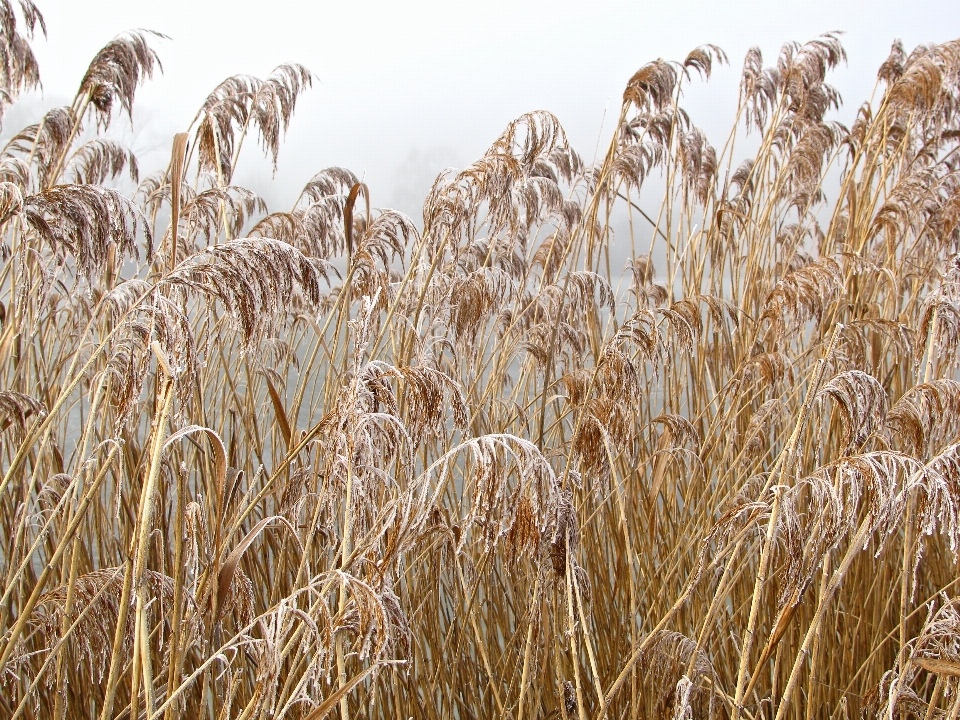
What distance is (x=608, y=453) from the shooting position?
1393 millimetres

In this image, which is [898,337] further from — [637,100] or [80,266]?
[80,266]

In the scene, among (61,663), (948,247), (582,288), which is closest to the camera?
(61,663)

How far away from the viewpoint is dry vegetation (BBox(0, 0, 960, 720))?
1003 millimetres

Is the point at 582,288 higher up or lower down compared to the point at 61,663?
higher up

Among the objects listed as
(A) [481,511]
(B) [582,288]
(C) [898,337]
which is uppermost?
(B) [582,288]

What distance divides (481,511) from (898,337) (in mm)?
1447

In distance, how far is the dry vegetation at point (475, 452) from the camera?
3.29ft

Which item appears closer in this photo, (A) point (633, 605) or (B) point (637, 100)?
(A) point (633, 605)

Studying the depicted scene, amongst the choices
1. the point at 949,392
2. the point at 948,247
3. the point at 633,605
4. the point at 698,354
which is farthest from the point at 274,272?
the point at 948,247

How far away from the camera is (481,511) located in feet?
3.02

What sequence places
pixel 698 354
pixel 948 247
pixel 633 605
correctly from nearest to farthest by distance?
pixel 633 605
pixel 948 247
pixel 698 354

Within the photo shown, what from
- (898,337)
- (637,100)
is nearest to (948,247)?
(898,337)

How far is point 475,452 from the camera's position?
2.89 ft

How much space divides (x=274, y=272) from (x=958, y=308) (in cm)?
118
